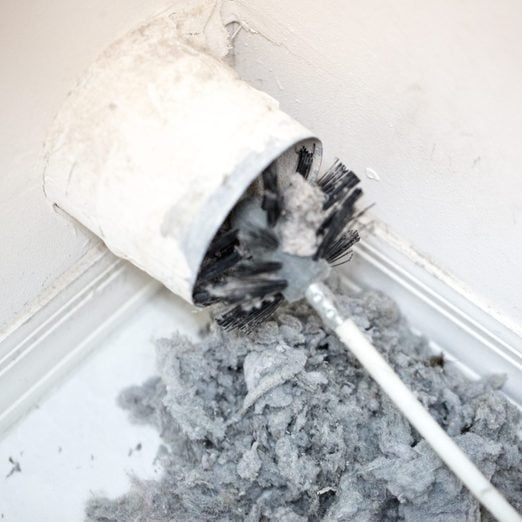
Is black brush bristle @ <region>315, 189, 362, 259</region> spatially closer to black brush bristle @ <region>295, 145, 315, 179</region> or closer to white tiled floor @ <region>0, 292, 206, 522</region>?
black brush bristle @ <region>295, 145, 315, 179</region>

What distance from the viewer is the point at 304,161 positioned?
812mm

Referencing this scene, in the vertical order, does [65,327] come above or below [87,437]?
above

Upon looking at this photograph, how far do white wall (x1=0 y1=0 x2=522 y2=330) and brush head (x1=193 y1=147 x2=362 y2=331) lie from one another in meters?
0.12

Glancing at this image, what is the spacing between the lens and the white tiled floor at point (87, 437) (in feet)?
3.06

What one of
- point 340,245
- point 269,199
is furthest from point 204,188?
point 340,245

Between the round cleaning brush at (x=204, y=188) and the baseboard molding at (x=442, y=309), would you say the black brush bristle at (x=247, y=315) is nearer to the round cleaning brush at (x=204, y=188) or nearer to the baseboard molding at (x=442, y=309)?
the round cleaning brush at (x=204, y=188)

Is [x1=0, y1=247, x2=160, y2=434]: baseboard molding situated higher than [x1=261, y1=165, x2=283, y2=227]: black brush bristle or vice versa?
[x1=261, y1=165, x2=283, y2=227]: black brush bristle

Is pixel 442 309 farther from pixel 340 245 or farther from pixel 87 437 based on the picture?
pixel 87 437

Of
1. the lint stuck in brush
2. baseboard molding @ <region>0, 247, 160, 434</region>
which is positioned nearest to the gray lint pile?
the lint stuck in brush

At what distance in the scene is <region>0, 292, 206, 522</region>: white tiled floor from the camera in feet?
3.06

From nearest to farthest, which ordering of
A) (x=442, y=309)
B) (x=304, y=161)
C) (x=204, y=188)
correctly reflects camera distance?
(x=204, y=188) < (x=304, y=161) < (x=442, y=309)

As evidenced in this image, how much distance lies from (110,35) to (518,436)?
637 mm

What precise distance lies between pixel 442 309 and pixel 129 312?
40 cm

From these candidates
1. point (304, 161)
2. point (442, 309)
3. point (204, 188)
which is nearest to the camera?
point (204, 188)
